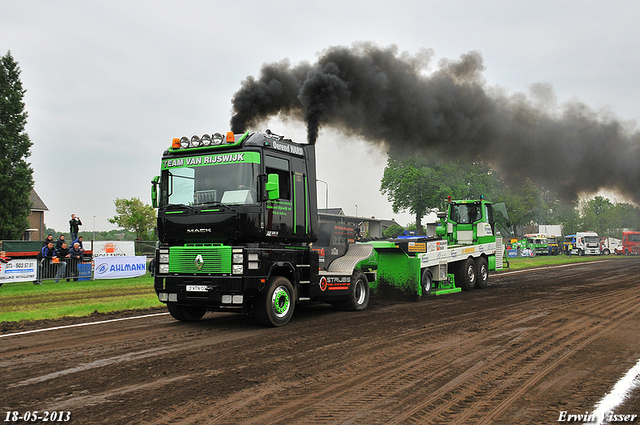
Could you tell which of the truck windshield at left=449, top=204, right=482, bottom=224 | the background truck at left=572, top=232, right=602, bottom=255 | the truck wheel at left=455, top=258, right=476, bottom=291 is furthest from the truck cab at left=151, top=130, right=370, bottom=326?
the background truck at left=572, top=232, right=602, bottom=255

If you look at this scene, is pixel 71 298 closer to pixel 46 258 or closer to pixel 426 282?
pixel 46 258

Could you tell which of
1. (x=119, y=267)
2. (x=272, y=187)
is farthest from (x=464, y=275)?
(x=119, y=267)

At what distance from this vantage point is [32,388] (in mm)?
4977

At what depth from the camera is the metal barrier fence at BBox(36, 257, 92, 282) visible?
19.0 meters

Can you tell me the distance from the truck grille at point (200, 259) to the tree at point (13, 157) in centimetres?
3181

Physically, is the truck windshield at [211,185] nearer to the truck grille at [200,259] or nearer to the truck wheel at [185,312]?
the truck grille at [200,259]

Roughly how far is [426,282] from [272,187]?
24.0 ft

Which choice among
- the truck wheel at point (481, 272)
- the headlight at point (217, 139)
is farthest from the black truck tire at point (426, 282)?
the headlight at point (217, 139)

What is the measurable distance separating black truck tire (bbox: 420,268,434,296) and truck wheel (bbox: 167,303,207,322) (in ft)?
21.1

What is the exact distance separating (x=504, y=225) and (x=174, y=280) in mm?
14027

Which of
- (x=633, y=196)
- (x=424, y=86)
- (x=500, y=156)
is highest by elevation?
(x=424, y=86)

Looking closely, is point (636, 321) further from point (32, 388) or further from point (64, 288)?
point (64, 288)

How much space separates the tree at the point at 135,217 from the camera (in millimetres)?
52156

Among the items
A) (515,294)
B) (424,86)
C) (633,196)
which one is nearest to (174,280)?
(515,294)
